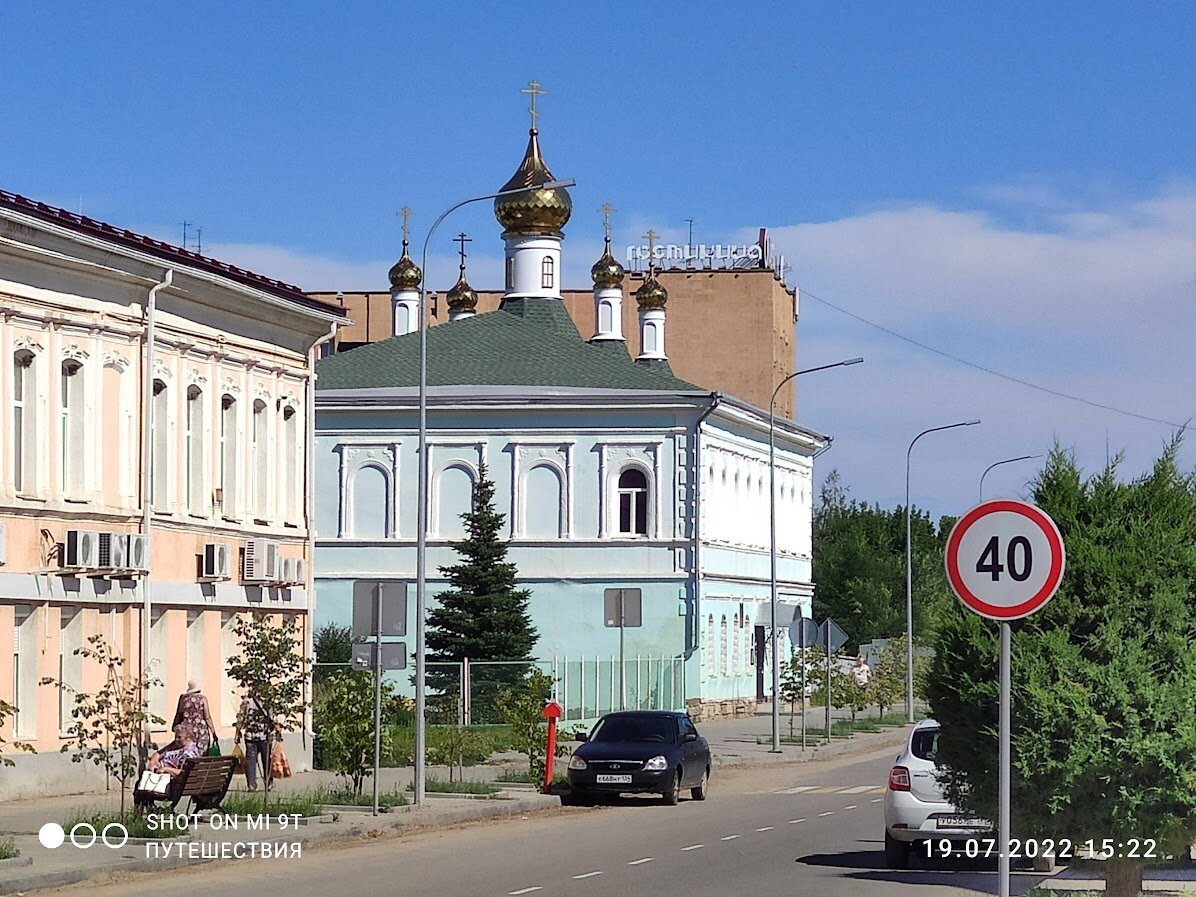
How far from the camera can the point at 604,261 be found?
79.4 m

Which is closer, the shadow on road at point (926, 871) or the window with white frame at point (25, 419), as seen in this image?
the shadow on road at point (926, 871)

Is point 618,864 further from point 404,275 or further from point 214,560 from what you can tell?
point 404,275

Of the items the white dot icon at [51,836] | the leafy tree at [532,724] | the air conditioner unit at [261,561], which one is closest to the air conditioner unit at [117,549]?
the air conditioner unit at [261,561]

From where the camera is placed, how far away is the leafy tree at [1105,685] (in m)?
14.6

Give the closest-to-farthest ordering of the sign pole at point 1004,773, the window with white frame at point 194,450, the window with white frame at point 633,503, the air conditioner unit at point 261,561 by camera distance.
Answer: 1. the sign pole at point 1004,773
2. the window with white frame at point 194,450
3. the air conditioner unit at point 261,561
4. the window with white frame at point 633,503

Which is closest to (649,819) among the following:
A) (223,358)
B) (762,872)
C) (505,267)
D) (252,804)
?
(252,804)

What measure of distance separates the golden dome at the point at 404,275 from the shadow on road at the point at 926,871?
66.1 metres

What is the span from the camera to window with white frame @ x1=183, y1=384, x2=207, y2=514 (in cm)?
3419

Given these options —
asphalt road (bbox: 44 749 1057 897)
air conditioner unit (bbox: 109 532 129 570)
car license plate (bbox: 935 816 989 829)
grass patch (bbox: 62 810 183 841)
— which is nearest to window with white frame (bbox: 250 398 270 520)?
air conditioner unit (bbox: 109 532 129 570)

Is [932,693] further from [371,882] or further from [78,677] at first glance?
[78,677]

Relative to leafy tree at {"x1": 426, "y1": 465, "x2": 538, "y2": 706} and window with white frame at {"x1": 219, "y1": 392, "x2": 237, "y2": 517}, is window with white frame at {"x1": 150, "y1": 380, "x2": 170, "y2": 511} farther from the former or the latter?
leafy tree at {"x1": 426, "y1": 465, "x2": 538, "y2": 706}

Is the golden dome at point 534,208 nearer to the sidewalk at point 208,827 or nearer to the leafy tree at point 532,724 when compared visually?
the sidewalk at point 208,827

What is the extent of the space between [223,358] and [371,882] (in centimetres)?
1727

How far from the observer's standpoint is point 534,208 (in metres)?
73.0
